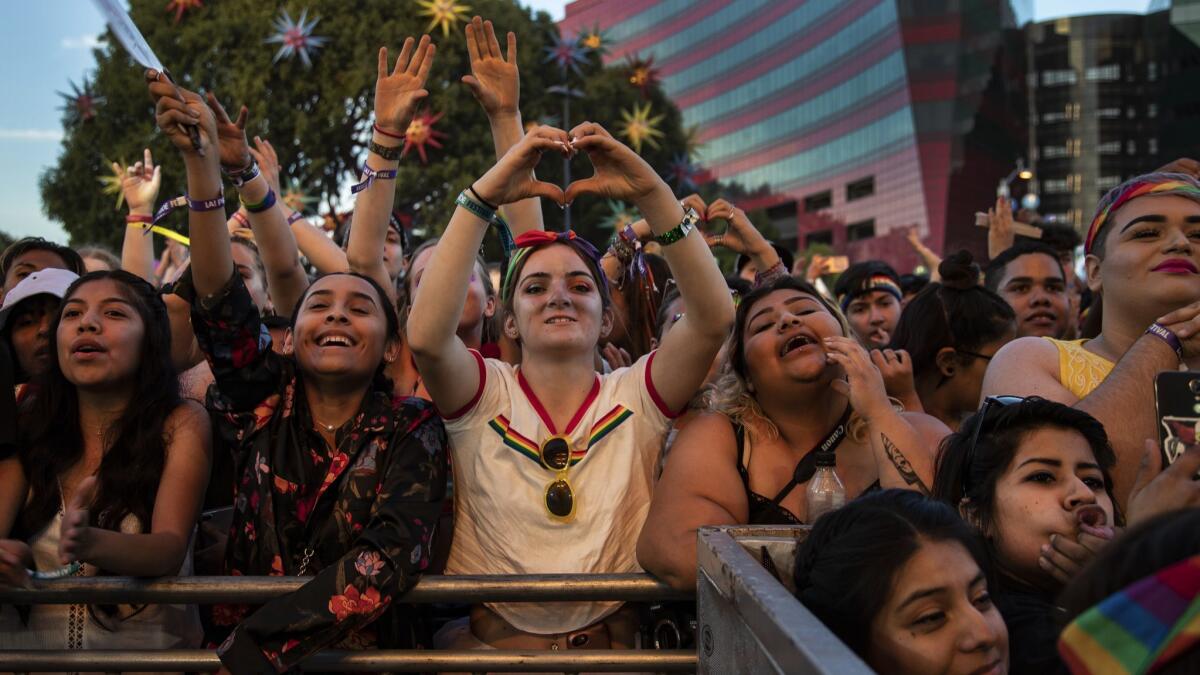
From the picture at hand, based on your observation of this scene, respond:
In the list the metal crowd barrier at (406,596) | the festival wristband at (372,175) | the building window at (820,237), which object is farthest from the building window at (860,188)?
the metal crowd barrier at (406,596)

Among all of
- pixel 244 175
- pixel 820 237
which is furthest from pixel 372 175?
pixel 820 237

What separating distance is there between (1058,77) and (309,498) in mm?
88452

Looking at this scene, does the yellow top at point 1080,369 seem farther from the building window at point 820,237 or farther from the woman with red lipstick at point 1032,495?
the building window at point 820,237

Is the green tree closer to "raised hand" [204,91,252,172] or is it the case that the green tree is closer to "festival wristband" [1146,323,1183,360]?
"raised hand" [204,91,252,172]

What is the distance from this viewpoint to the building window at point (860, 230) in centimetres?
6914

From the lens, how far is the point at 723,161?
255 feet

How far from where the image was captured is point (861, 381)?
9.89ft

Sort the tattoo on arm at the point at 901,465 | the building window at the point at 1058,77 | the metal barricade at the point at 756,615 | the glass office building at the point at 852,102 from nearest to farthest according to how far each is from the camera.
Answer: the metal barricade at the point at 756,615, the tattoo on arm at the point at 901,465, the glass office building at the point at 852,102, the building window at the point at 1058,77

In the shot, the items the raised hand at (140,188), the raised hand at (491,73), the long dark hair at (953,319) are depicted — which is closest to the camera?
the raised hand at (491,73)

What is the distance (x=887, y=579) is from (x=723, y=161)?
77.4m

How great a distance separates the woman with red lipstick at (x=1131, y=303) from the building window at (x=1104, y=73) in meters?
86.1

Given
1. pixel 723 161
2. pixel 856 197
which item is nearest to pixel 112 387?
pixel 856 197

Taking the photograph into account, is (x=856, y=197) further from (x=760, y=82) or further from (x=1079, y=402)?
(x=1079, y=402)

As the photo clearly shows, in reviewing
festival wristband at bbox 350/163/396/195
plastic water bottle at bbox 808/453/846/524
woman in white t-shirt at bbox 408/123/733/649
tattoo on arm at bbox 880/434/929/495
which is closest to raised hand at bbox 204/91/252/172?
festival wristband at bbox 350/163/396/195
